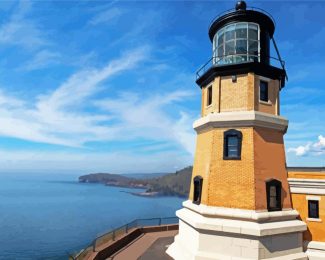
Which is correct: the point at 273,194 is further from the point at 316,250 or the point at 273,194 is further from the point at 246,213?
the point at 316,250

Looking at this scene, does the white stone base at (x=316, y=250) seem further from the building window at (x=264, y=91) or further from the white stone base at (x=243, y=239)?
the building window at (x=264, y=91)

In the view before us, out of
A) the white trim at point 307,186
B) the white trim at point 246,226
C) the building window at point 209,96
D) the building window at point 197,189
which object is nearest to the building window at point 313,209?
the white trim at point 307,186

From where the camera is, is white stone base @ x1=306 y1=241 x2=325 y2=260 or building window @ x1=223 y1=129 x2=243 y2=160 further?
building window @ x1=223 y1=129 x2=243 y2=160

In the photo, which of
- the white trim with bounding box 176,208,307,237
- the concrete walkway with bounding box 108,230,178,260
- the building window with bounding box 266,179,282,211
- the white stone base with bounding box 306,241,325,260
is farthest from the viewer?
the concrete walkway with bounding box 108,230,178,260

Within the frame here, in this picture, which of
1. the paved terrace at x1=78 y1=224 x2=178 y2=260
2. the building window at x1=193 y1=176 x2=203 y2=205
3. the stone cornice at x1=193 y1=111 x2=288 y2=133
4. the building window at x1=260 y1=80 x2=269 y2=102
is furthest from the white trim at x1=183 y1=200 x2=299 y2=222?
the building window at x1=260 y1=80 x2=269 y2=102

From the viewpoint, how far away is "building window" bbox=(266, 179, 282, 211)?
12.6 m

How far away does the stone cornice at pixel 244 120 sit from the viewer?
12836mm

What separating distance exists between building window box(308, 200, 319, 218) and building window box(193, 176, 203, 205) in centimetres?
483

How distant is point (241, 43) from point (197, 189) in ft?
22.9

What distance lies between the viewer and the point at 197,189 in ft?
46.1

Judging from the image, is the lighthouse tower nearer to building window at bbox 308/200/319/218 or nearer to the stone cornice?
the stone cornice

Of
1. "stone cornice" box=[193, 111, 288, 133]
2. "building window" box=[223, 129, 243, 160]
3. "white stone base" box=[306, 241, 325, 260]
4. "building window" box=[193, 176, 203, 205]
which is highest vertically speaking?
"stone cornice" box=[193, 111, 288, 133]

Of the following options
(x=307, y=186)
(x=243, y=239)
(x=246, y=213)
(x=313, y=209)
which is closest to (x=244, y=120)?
(x=246, y=213)

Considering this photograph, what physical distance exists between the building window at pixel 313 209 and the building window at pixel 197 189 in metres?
4.83
